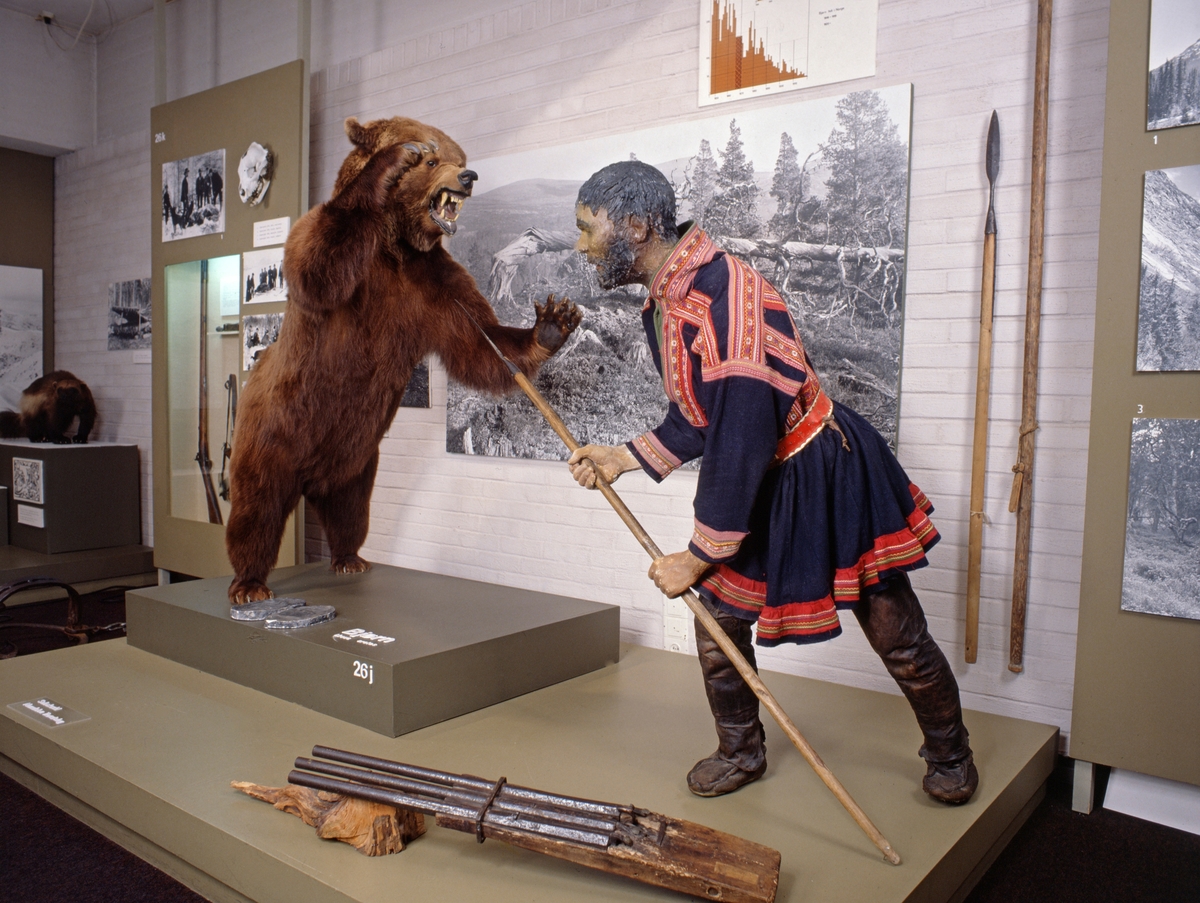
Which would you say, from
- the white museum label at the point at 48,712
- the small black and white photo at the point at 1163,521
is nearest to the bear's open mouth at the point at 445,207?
the white museum label at the point at 48,712

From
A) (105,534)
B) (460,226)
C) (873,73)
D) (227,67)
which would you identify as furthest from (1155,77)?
(105,534)

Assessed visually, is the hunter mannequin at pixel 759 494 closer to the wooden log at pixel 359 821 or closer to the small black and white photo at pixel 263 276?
the wooden log at pixel 359 821

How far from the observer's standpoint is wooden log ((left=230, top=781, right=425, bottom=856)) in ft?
6.03

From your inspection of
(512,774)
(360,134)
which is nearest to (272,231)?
(360,134)

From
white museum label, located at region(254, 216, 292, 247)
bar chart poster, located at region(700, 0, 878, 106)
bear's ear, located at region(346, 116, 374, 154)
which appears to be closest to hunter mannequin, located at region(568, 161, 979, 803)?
bear's ear, located at region(346, 116, 374, 154)

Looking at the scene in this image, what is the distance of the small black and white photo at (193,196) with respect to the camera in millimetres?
4672

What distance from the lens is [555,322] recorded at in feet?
10.1

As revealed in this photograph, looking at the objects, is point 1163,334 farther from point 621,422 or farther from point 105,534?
point 105,534

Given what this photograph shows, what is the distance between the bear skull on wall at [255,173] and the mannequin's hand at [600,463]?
3.01 meters

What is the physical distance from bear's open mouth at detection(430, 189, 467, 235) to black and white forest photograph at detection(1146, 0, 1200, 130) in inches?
81.1

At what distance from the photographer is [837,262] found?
10.1 feet

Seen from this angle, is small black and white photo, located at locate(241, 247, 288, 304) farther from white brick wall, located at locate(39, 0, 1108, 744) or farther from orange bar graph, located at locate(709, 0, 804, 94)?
orange bar graph, located at locate(709, 0, 804, 94)

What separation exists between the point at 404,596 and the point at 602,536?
34.5 inches

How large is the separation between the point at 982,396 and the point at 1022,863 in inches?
52.7
